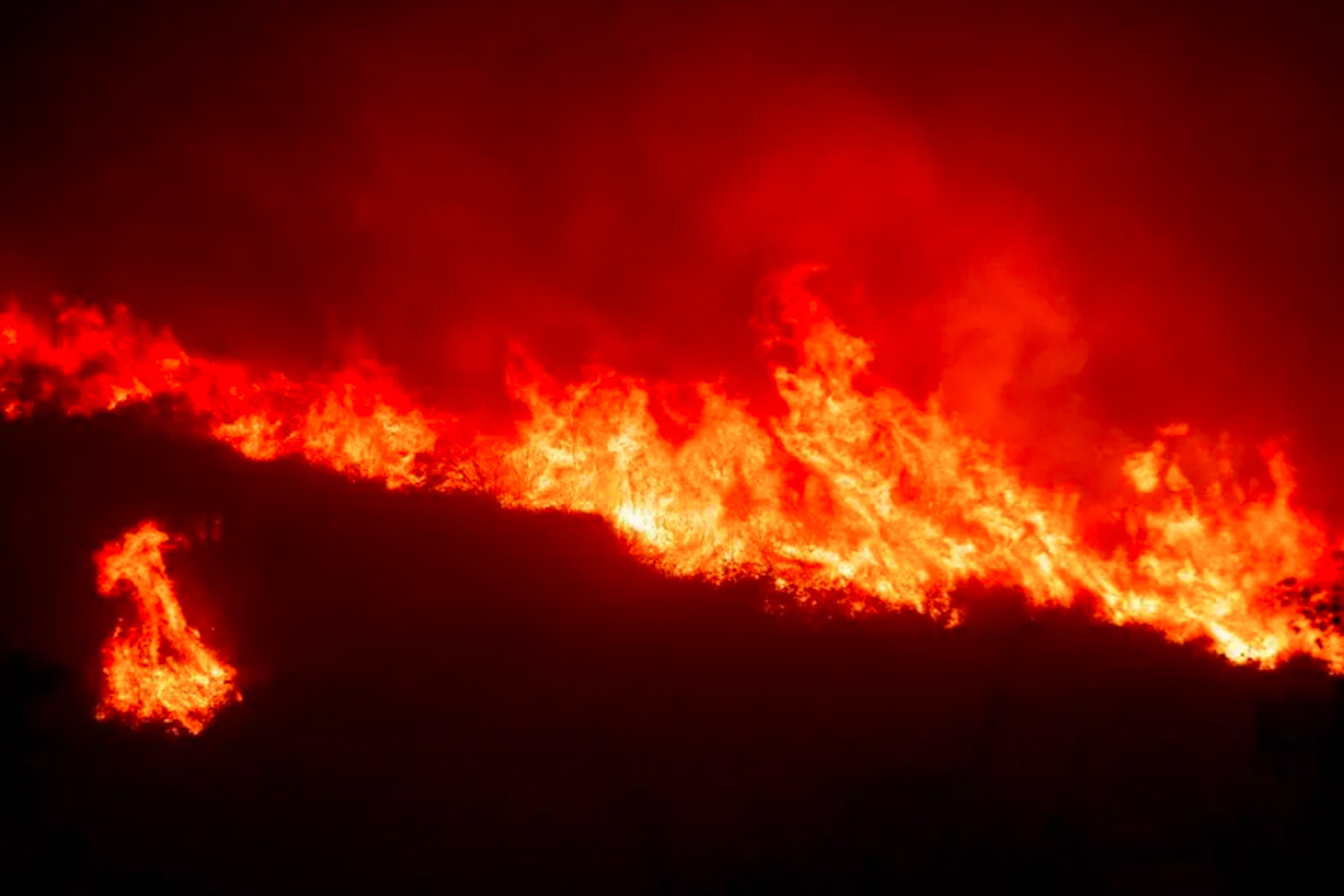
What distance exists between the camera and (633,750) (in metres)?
14.8

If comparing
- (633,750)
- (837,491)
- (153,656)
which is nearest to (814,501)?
(837,491)

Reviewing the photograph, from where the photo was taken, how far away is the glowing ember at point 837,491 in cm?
1556

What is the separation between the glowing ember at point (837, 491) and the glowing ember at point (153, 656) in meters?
2.48

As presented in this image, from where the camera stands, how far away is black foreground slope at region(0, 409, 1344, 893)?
1376cm

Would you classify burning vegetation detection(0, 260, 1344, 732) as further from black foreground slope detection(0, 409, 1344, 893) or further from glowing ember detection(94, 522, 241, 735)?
black foreground slope detection(0, 409, 1344, 893)

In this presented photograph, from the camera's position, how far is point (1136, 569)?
15.7 meters

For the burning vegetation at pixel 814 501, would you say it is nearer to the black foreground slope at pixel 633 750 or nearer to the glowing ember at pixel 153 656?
the glowing ember at pixel 153 656

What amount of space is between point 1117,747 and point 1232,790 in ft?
4.52

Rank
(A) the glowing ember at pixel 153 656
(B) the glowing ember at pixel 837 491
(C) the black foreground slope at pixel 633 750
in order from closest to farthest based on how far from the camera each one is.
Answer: (C) the black foreground slope at pixel 633 750 < (B) the glowing ember at pixel 837 491 < (A) the glowing ember at pixel 153 656

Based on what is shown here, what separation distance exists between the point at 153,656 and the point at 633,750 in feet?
24.3

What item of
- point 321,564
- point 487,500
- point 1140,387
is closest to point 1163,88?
point 1140,387

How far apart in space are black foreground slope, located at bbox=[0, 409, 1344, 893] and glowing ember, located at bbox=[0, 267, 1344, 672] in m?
0.59

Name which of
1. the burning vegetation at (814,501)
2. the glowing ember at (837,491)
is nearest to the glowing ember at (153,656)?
the burning vegetation at (814,501)

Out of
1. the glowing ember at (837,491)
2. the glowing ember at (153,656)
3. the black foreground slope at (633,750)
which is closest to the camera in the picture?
the black foreground slope at (633,750)
